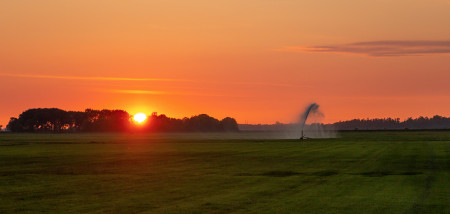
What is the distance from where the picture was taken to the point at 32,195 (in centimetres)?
Answer: 2212

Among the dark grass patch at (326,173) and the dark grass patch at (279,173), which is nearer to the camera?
the dark grass patch at (279,173)

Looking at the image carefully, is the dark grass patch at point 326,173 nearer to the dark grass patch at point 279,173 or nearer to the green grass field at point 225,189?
the green grass field at point 225,189

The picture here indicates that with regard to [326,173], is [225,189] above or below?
below

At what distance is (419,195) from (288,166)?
1534 cm

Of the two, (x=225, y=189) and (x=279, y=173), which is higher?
(x=279, y=173)

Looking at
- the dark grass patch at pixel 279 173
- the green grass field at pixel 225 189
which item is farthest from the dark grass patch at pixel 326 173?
the dark grass patch at pixel 279 173

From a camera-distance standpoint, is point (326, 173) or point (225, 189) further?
point (326, 173)

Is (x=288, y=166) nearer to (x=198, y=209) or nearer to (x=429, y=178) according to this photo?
(x=429, y=178)

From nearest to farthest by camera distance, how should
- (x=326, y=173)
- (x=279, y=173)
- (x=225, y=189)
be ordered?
(x=225, y=189), (x=326, y=173), (x=279, y=173)

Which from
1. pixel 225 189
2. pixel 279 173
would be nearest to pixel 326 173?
pixel 279 173

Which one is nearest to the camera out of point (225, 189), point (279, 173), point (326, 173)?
point (225, 189)

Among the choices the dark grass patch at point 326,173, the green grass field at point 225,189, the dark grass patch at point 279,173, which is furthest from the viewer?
the dark grass patch at point 326,173

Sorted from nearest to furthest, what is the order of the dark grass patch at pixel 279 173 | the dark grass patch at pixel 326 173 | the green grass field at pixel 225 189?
the green grass field at pixel 225 189 < the dark grass patch at pixel 279 173 < the dark grass patch at pixel 326 173

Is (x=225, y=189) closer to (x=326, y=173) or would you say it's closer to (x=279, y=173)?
(x=279, y=173)
